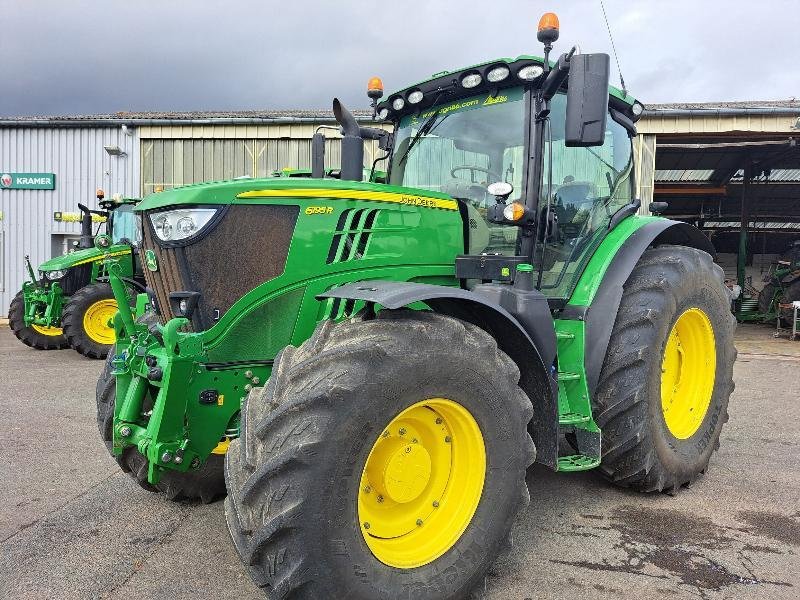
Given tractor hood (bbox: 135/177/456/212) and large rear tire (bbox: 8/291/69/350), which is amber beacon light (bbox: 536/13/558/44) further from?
large rear tire (bbox: 8/291/69/350)

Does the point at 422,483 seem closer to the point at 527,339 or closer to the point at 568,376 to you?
the point at 527,339

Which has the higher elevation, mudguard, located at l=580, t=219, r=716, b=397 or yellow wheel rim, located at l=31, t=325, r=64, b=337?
mudguard, located at l=580, t=219, r=716, b=397

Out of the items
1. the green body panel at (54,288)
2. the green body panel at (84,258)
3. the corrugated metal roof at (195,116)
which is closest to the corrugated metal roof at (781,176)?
the corrugated metal roof at (195,116)

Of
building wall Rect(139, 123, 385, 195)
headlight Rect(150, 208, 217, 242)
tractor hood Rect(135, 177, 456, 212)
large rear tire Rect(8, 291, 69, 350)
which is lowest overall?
large rear tire Rect(8, 291, 69, 350)

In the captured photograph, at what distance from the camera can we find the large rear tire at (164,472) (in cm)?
329

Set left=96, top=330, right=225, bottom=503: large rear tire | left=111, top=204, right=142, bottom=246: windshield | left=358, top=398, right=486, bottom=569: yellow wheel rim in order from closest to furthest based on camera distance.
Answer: left=358, top=398, right=486, bottom=569: yellow wheel rim, left=96, top=330, right=225, bottom=503: large rear tire, left=111, top=204, right=142, bottom=246: windshield

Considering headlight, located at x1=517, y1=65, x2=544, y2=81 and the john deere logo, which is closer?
the john deere logo

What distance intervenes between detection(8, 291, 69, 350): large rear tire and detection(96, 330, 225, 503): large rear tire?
8.06 meters

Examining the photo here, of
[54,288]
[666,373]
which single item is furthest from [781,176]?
[54,288]

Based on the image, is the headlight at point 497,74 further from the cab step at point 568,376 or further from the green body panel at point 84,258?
the green body panel at point 84,258

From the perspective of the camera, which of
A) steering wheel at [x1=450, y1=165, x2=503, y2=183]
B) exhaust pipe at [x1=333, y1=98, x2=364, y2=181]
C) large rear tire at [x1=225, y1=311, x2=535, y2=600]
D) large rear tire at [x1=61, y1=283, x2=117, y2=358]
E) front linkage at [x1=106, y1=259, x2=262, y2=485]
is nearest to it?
large rear tire at [x1=225, y1=311, x2=535, y2=600]

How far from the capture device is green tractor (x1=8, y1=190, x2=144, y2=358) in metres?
9.67

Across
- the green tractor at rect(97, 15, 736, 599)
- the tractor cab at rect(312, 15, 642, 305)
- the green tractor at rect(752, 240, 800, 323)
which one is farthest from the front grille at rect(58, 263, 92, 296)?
the green tractor at rect(752, 240, 800, 323)

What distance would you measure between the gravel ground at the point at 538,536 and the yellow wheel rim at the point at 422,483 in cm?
39
